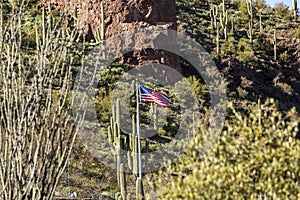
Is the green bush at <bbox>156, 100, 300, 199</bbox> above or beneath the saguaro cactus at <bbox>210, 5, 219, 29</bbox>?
beneath

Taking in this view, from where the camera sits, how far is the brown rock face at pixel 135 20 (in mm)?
34719

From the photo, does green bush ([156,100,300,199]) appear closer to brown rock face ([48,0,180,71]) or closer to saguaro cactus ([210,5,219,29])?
brown rock face ([48,0,180,71])

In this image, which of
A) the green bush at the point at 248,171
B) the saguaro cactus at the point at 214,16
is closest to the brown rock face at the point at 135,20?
the saguaro cactus at the point at 214,16

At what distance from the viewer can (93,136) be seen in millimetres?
28219

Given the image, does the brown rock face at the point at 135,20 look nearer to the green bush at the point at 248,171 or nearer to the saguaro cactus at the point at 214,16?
the saguaro cactus at the point at 214,16

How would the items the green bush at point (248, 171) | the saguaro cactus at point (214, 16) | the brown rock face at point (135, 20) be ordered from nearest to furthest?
the green bush at point (248, 171), the brown rock face at point (135, 20), the saguaro cactus at point (214, 16)

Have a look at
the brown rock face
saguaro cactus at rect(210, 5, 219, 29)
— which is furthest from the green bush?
saguaro cactus at rect(210, 5, 219, 29)

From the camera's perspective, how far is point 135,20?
1400 inches

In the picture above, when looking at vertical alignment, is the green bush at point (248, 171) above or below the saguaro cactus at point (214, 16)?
below

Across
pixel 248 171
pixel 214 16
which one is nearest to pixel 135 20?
pixel 214 16

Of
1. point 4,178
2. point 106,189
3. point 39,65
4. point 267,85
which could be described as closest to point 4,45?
point 39,65

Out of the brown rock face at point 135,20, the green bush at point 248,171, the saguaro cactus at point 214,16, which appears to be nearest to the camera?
the green bush at point 248,171

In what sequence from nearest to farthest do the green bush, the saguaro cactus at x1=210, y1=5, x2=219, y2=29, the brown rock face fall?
the green bush, the brown rock face, the saguaro cactus at x1=210, y1=5, x2=219, y2=29

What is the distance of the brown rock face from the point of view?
114 ft
